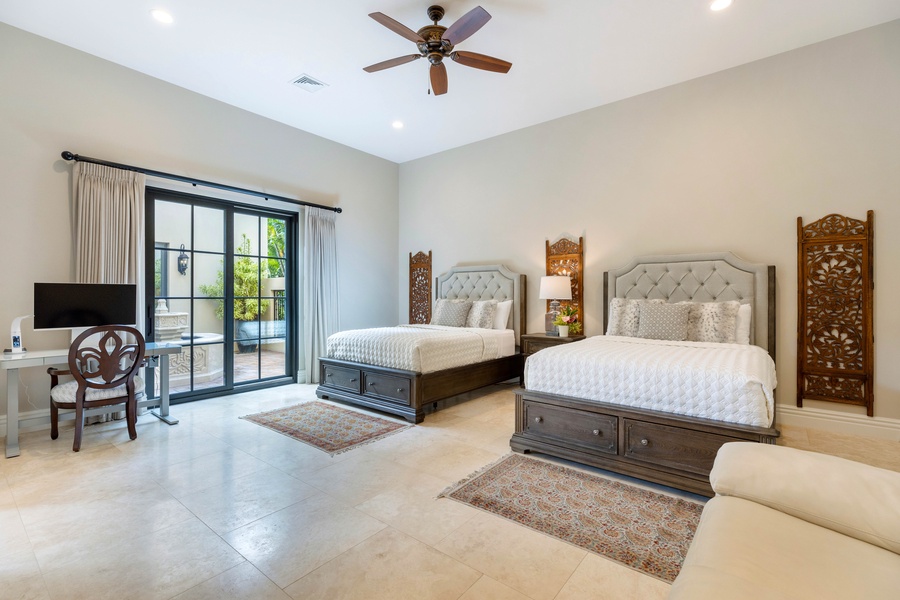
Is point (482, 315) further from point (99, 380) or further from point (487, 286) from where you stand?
point (99, 380)

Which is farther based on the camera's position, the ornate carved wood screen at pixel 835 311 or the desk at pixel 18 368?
the ornate carved wood screen at pixel 835 311

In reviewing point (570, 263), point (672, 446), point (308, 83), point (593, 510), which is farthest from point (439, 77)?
point (593, 510)

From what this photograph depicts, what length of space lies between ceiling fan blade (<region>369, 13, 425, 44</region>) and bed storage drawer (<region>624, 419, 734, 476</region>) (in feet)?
10.1

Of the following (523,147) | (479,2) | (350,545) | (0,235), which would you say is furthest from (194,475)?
(523,147)

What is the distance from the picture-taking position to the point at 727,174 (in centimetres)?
410

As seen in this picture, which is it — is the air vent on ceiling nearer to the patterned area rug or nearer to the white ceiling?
the white ceiling

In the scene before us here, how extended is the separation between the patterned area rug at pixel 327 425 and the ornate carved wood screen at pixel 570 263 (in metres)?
2.55

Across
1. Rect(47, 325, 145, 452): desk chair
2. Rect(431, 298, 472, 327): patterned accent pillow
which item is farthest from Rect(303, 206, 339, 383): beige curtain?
Rect(47, 325, 145, 452): desk chair

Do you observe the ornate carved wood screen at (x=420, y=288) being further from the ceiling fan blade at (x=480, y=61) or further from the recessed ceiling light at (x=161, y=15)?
the recessed ceiling light at (x=161, y=15)

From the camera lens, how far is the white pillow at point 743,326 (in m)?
3.70

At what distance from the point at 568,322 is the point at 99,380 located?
443cm

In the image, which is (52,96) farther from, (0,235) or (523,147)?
(523,147)

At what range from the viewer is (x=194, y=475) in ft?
8.79

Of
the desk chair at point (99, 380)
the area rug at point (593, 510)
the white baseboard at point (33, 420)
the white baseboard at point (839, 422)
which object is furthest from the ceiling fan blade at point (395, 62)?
the white baseboard at point (839, 422)
